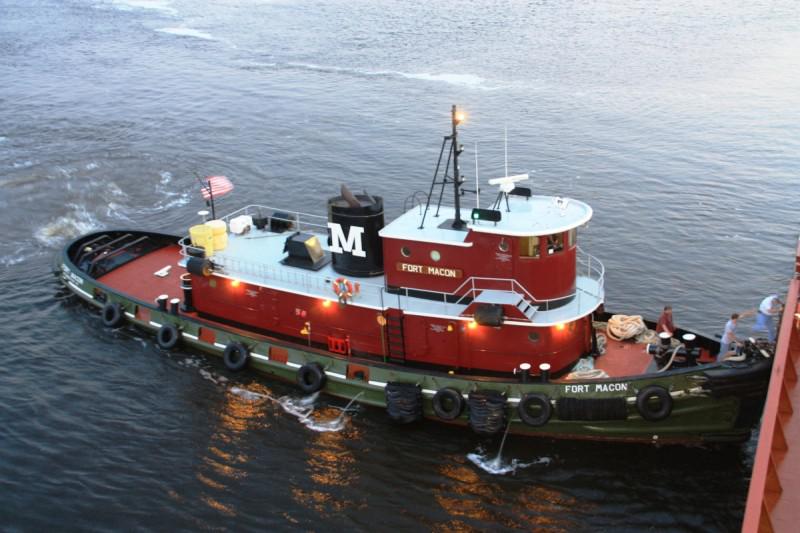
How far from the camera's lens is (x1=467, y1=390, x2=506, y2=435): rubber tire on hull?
19.5 m

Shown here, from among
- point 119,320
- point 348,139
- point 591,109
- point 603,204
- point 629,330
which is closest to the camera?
point 629,330

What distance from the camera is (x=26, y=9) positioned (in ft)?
283

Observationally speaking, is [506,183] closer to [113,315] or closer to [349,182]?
[113,315]

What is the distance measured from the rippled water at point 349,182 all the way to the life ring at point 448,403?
3.30 feet

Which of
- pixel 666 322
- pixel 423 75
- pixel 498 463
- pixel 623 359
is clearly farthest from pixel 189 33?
pixel 498 463

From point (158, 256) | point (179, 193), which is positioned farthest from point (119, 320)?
point (179, 193)

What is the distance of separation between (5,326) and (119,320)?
14.4 feet

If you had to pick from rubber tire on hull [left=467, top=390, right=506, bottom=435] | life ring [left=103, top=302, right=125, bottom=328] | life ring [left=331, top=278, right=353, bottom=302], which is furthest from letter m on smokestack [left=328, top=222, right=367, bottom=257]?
life ring [left=103, top=302, right=125, bottom=328]

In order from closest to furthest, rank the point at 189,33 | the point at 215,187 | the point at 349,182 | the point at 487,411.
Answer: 1. the point at 487,411
2. the point at 215,187
3. the point at 349,182
4. the point at 189,33

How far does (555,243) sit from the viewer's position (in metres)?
19.2

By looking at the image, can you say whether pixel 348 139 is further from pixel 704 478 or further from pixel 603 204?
pixel 704 478

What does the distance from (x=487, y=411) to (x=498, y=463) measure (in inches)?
56.3

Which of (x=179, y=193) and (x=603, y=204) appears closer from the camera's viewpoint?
(x=603, y=204)

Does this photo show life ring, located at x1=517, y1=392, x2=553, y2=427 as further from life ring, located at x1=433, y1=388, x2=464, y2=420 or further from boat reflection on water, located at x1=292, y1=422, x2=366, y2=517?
boat reflection on water, located at x1=292, y1=422, x2=366, y2=517
